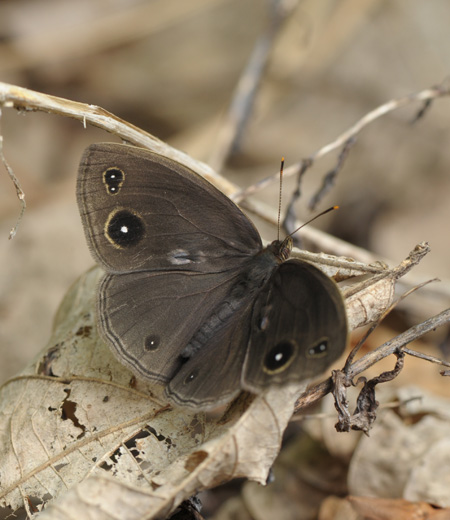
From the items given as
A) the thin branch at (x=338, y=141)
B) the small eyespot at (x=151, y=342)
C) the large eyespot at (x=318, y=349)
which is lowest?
the small eyespot at (x=151, y=342)

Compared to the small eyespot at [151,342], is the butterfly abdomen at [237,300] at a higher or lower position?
higher

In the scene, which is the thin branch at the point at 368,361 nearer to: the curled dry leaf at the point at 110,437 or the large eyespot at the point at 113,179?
the curled dry leaf at the point at 110,437

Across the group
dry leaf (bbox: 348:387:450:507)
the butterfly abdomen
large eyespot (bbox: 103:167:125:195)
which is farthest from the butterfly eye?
dry leaf (bbox: 348:387:450:507)

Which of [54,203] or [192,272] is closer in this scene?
[192,272]

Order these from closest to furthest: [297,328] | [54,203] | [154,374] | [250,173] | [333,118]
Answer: [297,328] < [154,374] < [54,203] < [250,173] < [333,118]

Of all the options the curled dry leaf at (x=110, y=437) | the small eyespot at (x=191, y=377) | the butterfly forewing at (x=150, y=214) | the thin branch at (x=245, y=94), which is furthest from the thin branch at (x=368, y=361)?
the thin branch at (x=245, y=94)

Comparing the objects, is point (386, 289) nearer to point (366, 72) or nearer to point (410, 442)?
point (410, 442)

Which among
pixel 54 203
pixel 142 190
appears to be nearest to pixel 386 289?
pixel 142 190

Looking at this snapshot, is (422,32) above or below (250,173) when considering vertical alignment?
above
